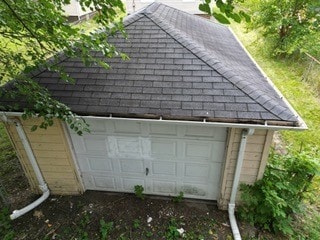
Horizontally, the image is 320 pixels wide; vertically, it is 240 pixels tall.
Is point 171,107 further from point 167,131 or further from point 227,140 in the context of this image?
point 227,140

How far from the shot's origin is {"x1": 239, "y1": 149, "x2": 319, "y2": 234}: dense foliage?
464cm

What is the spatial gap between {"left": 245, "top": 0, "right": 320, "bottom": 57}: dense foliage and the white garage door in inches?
381

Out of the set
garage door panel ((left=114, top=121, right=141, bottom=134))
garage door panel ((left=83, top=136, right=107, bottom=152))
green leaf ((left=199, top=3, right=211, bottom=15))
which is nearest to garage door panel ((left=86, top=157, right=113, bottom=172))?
garage door panel ((left=83, top=136, right=107, bottom=152))

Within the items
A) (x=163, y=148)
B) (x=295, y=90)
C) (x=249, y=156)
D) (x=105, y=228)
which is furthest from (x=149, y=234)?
(x=295, y=90)

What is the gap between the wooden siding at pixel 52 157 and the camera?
499cm

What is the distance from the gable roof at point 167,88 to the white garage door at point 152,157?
0.64 metres

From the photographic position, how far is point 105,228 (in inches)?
201

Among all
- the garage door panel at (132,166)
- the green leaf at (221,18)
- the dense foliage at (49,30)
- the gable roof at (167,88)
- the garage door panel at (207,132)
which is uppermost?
the green leaf at (221,18)

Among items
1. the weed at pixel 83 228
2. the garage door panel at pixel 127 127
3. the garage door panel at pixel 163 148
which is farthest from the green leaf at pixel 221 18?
the weed at pixel 83 228

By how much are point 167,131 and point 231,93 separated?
1.49m

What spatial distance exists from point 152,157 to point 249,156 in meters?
2.01

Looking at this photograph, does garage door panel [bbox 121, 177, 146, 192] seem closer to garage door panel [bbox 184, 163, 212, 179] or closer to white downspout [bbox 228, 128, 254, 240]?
garage door panel [bbox 184, 163, 212, 179]

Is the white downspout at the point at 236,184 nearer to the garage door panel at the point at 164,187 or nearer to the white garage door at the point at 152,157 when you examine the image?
the white garage door at the point at 152,157

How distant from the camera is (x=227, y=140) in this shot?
187 inches
